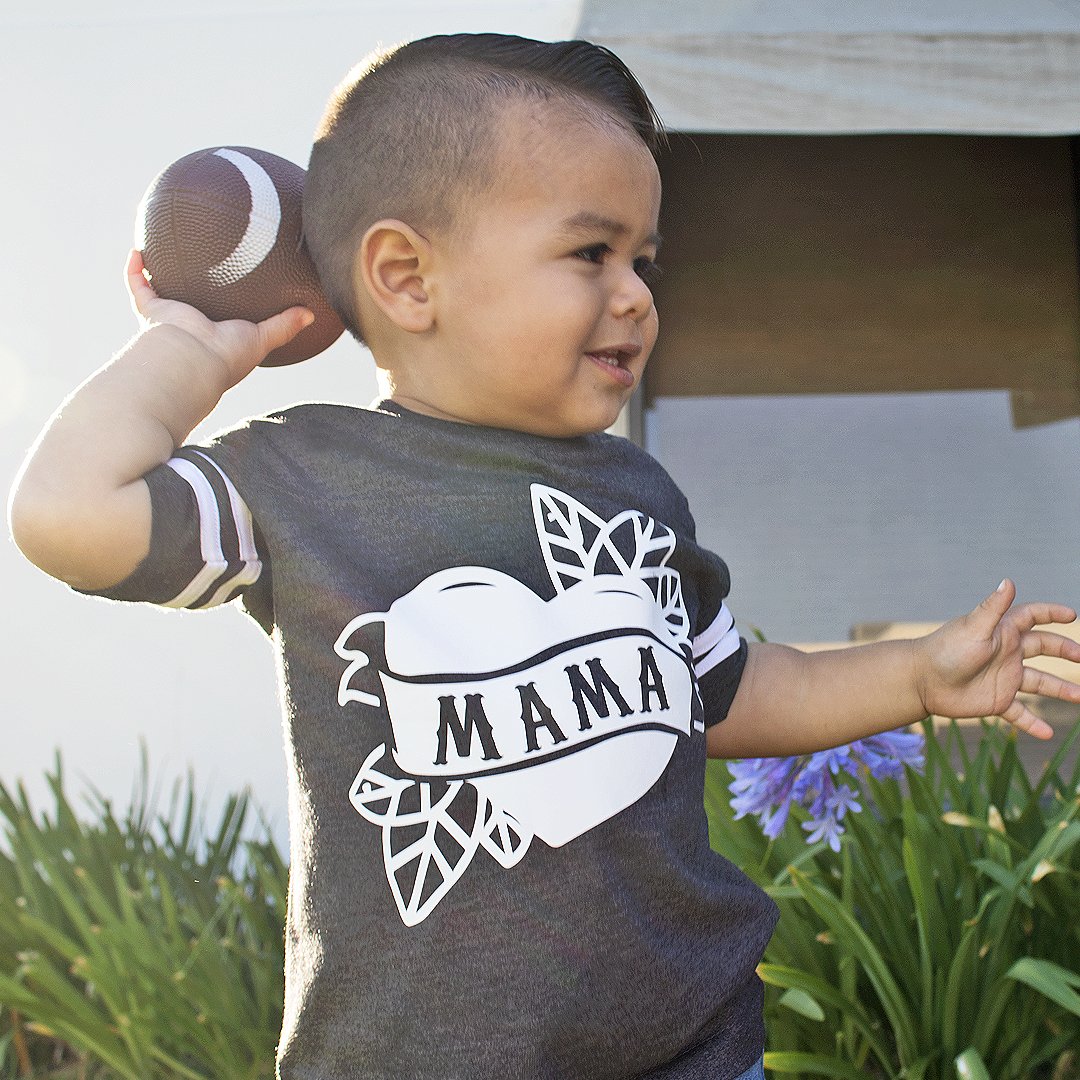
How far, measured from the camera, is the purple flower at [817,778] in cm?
207

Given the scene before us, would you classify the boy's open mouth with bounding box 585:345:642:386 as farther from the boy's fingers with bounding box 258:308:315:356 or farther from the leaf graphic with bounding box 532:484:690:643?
the boy's fingers with bounding box 258:308:315:356

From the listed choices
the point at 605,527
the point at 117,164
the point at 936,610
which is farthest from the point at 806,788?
the point at 117,164

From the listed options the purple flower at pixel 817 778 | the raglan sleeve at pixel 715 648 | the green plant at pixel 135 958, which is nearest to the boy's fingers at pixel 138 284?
the raglan sleeve at pixel 715 648

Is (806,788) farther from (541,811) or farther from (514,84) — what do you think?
(514,84)

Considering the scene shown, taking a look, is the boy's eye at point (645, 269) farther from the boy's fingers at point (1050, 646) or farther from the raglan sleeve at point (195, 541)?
the boy's fingers at point (1050, 646)

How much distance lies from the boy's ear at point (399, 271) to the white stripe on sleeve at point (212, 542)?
0.25 meters

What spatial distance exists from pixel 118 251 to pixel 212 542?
3.82m

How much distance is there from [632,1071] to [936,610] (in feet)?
13.5

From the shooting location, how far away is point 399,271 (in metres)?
1.20

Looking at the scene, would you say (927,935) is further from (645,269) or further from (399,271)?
(399,271)

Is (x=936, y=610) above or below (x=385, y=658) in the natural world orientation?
above

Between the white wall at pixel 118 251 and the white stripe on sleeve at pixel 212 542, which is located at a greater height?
the white wall at pixel 118 251

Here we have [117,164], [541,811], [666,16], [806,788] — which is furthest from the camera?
[117,164]

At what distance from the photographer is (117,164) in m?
4.46
